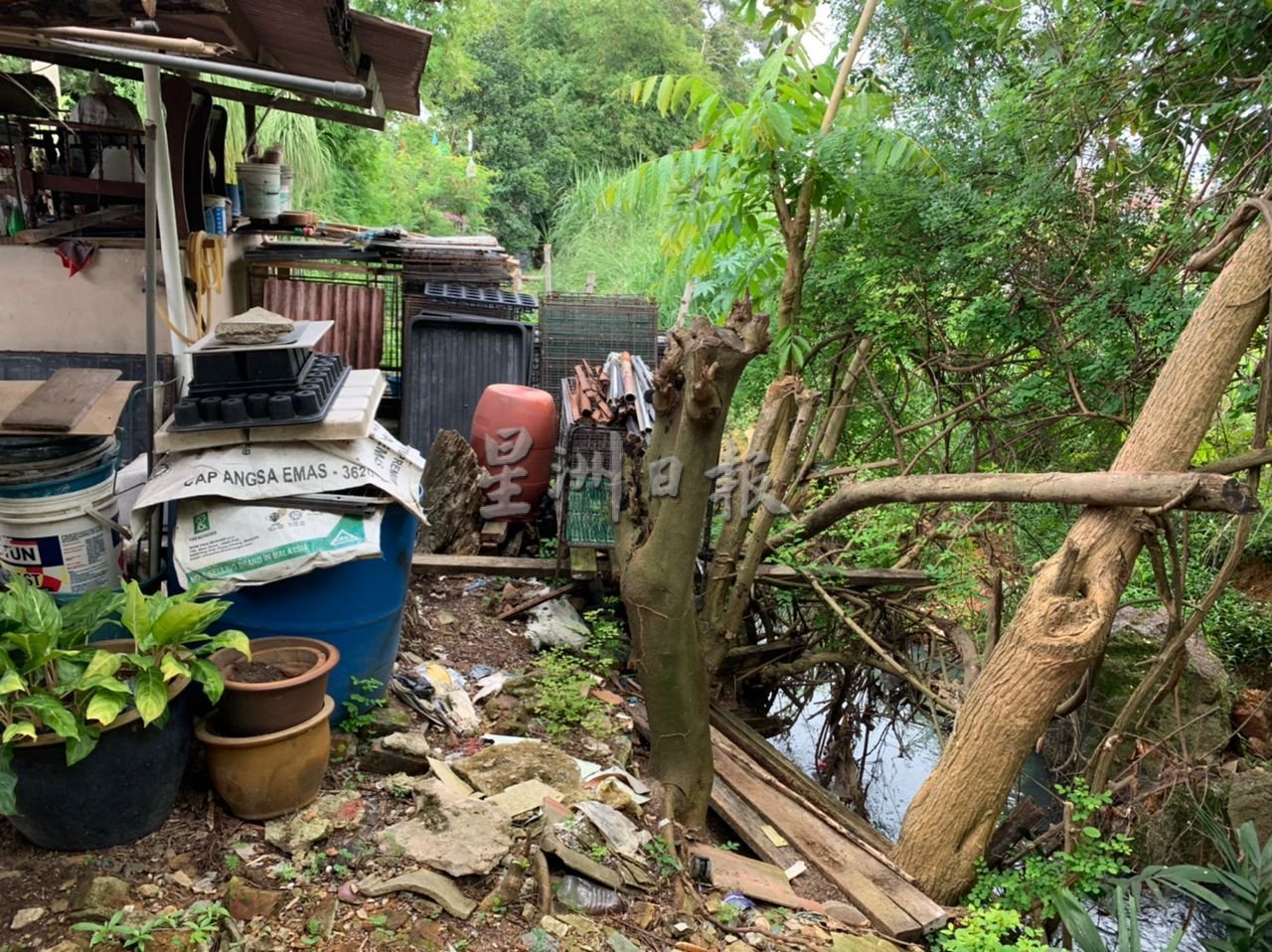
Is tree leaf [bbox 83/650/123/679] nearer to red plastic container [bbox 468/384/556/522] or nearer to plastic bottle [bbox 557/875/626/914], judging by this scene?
plastic bottle [bbox 557/875/626/914]

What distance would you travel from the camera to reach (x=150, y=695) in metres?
2.75

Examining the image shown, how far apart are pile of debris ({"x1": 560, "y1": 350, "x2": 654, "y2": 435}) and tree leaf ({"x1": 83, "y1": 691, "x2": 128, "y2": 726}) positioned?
11.0ft

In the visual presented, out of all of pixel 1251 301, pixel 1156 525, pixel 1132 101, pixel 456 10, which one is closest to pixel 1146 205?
pixel 1132 101

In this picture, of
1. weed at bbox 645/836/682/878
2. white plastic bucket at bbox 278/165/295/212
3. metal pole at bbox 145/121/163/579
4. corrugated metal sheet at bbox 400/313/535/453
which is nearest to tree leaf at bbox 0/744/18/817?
metal pole at bbox 145/121/163/579

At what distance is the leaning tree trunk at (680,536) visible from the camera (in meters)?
3.46

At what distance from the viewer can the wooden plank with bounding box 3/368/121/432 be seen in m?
3.21

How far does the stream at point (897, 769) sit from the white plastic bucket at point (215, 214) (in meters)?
5.44

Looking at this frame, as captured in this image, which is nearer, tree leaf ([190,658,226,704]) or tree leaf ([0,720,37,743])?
tree leaf ([0,720,37,743])

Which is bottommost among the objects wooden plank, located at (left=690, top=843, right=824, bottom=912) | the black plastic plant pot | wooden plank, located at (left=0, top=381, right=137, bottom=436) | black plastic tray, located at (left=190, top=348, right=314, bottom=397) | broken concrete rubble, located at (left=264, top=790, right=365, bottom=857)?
wooden plank, located at (left=690, top=843, right=824, bottom=912)

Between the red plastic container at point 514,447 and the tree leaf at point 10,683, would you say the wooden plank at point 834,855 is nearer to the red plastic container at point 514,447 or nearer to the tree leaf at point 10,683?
the red plastic container at point 514,447

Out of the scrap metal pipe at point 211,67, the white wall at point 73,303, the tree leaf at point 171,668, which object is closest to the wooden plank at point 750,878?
the tree leaf at point 171,668

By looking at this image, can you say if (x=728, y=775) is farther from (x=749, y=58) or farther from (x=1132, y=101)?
(x=749, y=58)

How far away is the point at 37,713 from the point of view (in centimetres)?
269

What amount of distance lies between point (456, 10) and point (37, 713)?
13.5 metres
